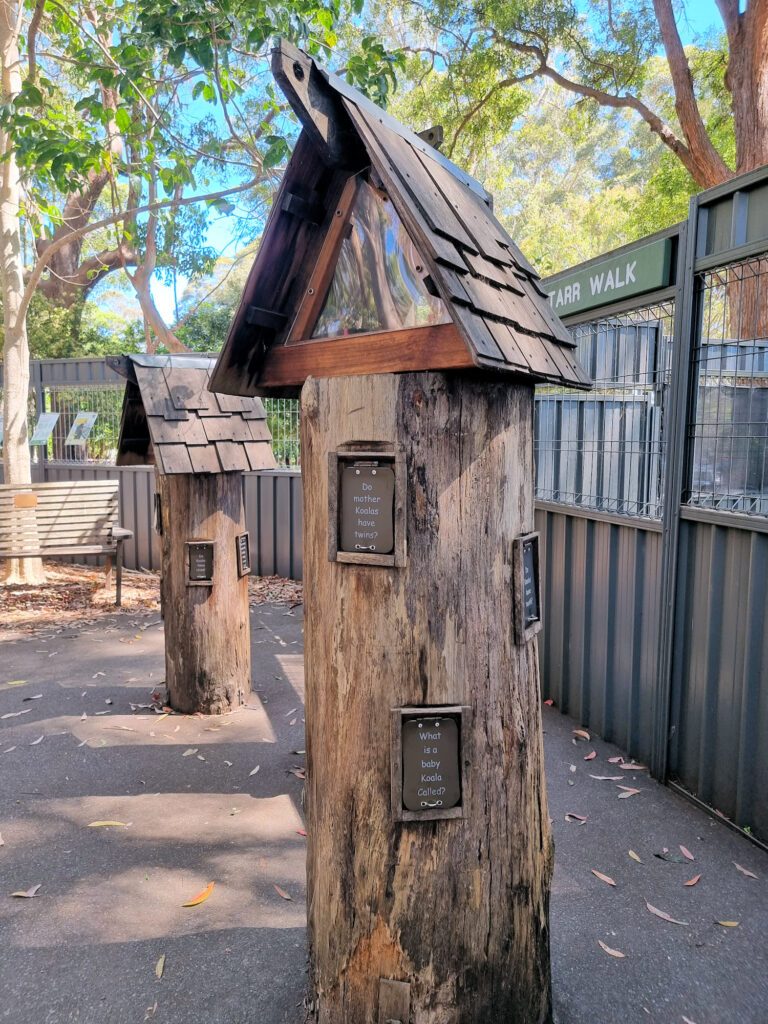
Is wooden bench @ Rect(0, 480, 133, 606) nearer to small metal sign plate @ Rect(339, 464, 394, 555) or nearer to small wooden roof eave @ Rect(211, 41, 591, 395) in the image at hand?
small wooden roof eave @ Rect(211, 41, 591, 395)

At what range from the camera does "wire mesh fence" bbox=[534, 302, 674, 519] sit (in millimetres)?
4730

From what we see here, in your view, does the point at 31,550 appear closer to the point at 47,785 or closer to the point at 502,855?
the point at 47,785

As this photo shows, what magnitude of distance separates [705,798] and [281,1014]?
2503mm

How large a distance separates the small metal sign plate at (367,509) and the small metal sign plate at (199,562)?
10.8 ft

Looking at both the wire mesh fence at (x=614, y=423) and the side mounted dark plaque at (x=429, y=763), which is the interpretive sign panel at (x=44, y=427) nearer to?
the wire mesh fence at (x=614, y=423)

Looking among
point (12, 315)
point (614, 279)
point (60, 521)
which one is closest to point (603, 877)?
point (614, 279)

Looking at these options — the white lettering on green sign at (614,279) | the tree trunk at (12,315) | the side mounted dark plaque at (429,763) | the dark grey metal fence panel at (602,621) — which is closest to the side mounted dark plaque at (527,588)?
the side mounted dark plaque at (429,763)

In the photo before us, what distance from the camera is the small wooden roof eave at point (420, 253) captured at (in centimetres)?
195

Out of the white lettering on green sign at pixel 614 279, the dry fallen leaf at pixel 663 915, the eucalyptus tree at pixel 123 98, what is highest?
the eucalyptus tree at pixel 123 98

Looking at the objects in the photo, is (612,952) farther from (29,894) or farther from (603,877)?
(29,894)

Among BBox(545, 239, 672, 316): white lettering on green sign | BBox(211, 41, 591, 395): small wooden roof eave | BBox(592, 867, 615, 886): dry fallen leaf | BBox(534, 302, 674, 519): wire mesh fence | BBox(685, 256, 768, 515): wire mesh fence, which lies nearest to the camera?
BBox(211, 41, 591, 395): small wooden roof eave

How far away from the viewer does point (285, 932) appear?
9.47 feet

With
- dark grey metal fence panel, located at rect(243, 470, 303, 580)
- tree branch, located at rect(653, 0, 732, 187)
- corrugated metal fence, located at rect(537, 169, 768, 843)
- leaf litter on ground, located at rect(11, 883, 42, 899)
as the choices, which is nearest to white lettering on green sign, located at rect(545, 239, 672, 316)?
corrugated metal fence, located at rect(537, 169, 768, 843)

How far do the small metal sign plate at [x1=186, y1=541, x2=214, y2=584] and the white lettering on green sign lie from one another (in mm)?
3139
